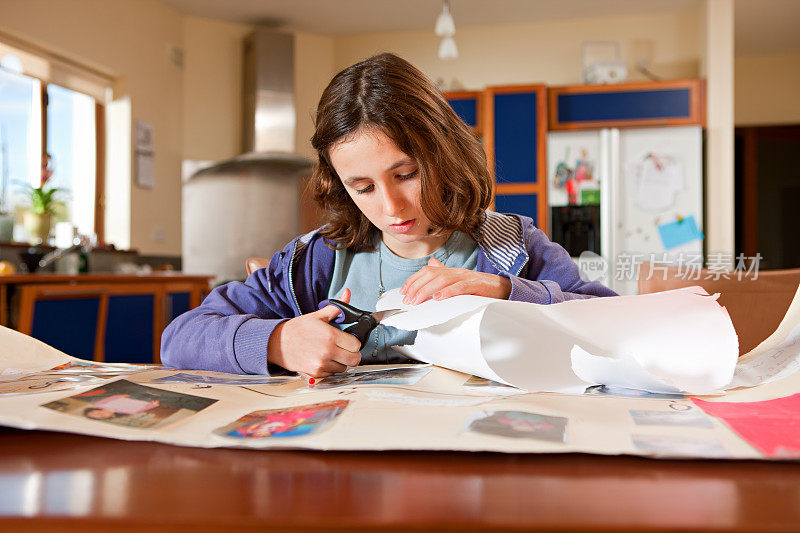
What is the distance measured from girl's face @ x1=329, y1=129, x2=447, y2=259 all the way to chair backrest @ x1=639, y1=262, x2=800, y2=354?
52 centimetres

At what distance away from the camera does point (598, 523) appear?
0.92 feet

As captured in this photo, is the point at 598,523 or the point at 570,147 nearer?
the point at 598,523

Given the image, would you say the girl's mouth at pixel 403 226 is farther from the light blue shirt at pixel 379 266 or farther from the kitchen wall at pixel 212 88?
the kitchen wall at pixel 212 88

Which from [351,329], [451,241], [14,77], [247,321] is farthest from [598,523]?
[14,77]

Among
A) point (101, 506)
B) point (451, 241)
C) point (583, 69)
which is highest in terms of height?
point (583, 69)

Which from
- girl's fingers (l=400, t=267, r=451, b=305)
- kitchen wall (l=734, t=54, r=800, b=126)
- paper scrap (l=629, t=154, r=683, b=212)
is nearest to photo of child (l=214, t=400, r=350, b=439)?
girl's fingers (l=400, t=267, r=451, b=305)

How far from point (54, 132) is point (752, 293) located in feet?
12.9

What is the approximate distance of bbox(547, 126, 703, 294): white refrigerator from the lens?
4.55m

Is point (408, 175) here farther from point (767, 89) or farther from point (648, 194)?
point (767, 89)

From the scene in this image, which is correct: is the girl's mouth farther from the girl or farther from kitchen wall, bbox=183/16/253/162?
kitchen wall, bbox=183/16/253/162

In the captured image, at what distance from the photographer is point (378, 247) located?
1238mm

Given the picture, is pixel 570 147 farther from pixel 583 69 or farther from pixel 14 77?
pixel 14 77

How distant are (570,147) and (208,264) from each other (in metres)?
2.79

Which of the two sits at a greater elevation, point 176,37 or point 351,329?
point 176,37
